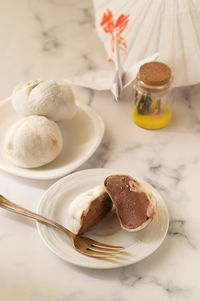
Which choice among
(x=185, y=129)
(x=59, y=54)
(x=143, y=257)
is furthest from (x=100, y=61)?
(x=143, y=257)

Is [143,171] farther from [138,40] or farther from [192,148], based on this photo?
[138,40]

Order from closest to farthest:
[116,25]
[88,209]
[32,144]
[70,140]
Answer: [88,209]
[32,144]
[70,140]
[116,25]

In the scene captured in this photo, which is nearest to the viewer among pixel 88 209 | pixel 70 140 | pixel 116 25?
pixel 88 209

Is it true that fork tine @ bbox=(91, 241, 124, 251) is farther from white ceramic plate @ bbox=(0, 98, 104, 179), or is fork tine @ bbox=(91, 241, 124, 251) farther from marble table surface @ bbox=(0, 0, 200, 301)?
white ceramic plate @ bbox=(0, 98, 104, 179)

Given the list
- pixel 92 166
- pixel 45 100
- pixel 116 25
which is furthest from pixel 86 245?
pixel 116 25

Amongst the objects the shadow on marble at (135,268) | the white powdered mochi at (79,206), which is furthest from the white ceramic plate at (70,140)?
the shadow on marble at (135,268)

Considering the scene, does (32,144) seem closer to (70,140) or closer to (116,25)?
(70,140)

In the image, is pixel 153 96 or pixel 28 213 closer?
pixel 28 213

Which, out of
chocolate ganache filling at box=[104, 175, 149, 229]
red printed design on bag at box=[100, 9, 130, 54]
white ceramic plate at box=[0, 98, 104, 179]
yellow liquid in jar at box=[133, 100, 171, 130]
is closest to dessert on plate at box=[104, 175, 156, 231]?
chocolate ganache filling at box=[104, 175, 149, 229]
